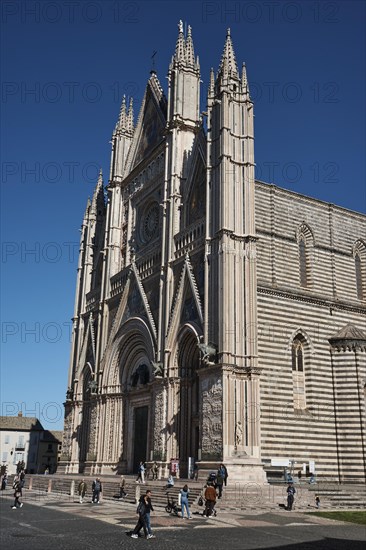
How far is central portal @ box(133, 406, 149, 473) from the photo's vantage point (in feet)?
116

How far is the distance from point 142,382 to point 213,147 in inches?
594

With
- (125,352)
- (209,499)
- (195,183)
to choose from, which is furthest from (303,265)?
(209,499)

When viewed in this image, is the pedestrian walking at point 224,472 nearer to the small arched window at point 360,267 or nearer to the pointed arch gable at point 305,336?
the pointed arch gable at point 305,336

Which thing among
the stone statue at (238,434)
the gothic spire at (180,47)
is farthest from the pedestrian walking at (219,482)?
the gothic spire at (180,47)

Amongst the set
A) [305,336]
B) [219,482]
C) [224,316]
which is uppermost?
[224,316]

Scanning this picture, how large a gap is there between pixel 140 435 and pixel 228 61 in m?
22.7

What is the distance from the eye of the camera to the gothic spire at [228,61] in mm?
32594

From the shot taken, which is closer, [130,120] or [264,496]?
[264,496]

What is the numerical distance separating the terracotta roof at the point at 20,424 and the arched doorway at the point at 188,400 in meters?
48.4

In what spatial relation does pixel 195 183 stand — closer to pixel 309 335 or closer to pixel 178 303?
pixel 178 303

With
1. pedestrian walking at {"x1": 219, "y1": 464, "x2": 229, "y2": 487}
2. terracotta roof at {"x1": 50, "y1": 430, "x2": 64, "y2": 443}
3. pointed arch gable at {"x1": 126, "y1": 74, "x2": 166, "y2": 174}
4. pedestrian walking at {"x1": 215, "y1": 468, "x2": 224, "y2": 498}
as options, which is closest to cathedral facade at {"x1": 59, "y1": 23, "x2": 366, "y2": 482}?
pointed arch gable at {"x1": 126, "y1": 74, "x2": 166, "y2": 174}

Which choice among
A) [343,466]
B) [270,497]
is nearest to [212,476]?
[270,497]

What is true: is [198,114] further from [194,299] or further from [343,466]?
[343,466]

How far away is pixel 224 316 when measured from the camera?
89.0 ft
